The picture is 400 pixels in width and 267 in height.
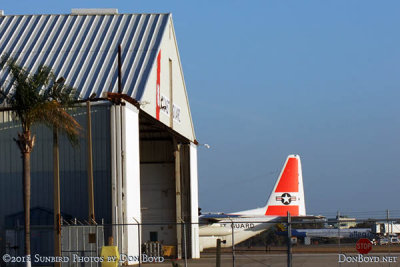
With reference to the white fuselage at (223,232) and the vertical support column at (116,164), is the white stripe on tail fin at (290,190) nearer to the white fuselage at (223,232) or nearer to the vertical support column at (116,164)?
the white fuselage at (223,232)

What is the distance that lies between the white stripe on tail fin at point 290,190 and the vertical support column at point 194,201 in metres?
20.5

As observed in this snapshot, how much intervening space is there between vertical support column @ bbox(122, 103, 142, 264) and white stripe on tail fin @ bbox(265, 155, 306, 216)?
34.2 metres

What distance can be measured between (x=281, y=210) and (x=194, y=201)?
22898 mm

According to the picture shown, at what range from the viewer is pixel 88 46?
37781 millimetres

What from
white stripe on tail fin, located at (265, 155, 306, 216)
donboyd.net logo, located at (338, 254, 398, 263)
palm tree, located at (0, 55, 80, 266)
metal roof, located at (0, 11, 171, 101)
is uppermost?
metal roof, located at (0, 11, 171, 101)

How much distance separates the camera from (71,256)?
95.6 ft

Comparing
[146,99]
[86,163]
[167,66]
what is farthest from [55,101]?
[167,66]

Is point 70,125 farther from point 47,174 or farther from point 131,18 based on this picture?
point 131,18

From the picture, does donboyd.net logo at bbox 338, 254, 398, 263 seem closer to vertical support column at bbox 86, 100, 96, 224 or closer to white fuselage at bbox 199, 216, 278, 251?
vertical support column at bbox 86, 100, 96, 224

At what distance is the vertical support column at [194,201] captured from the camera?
43500mm

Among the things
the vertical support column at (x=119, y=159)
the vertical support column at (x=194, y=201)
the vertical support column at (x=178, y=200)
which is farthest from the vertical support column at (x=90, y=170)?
the vertical support column at (x=194, y=201)

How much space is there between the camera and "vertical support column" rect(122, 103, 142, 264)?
105 feet

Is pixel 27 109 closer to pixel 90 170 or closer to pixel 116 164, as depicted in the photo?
pixel 90 170

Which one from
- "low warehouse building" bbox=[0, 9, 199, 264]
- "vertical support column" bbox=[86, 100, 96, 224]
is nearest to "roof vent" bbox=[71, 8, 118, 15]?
"low warehouse building" bbox=[0, 9, 199, 264]
